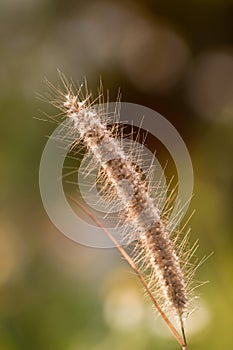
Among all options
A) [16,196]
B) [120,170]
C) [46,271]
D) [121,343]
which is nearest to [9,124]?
[16,196]

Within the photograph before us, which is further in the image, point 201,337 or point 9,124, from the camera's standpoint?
point 9,124

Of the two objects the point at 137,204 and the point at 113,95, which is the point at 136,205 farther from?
the point at 113,95

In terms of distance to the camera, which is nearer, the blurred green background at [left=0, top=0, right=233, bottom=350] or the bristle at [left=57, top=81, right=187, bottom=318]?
the bristle at [left=57, top=81, right=187, bottom=318]

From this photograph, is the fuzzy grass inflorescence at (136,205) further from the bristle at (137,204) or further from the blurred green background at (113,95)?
the blurred green background at (113,95)

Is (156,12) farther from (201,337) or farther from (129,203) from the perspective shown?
(129,203)

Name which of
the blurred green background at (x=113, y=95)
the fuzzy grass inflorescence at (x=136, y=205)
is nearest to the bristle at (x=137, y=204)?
the fuzzy grass inflorescence at (x=136, y=205)

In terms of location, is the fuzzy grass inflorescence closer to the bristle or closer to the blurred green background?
the bristle

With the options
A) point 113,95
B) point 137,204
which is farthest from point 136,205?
point 113,95

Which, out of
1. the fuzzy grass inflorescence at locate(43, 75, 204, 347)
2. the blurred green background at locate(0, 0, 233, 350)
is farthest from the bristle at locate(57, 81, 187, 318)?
the blurred green background at locate(0, 0, 233, 350)
